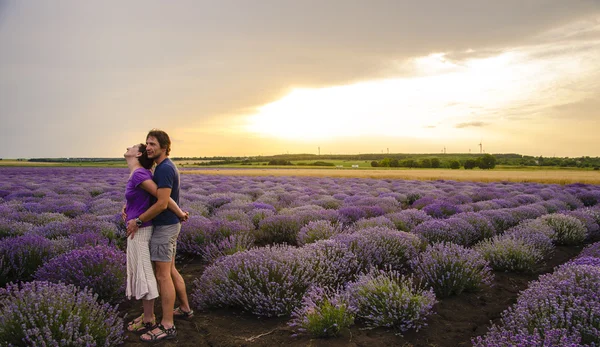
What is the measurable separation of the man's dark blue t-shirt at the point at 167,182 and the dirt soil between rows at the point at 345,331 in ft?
3.94

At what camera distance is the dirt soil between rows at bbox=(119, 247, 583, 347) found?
3.37 meters

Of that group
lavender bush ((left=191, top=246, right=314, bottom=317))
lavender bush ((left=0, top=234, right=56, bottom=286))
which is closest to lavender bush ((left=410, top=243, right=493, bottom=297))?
lavender bush ((left=191, top=246, right=314, bottom=317))

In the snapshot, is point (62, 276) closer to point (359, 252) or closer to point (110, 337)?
point (110, 337)

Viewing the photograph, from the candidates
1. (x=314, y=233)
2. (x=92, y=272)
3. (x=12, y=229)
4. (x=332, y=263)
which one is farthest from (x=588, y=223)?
(x=12, y=229)

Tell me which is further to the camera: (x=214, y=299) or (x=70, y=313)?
(x=214, y=299)

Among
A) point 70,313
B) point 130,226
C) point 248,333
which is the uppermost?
point 130,226

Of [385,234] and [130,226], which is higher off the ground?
[130,226]

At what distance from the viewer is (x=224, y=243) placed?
570cm

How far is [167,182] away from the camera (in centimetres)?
336

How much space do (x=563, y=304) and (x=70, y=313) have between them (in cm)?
429

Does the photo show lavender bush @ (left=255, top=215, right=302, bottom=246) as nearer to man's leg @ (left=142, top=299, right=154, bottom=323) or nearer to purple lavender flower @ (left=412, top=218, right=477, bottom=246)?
purple lavender flower @ (left=412, top=218, right=477, bottom=246)

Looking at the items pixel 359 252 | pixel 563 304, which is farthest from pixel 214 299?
pixel 563 304

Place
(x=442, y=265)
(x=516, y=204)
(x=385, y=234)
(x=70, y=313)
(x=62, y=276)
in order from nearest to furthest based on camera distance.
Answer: (x=70, y=313) < (x=62, y=276) < (x=442, y=265) < (x=385, y=234) < (x=516, y=204)

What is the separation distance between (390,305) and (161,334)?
7.77ft
